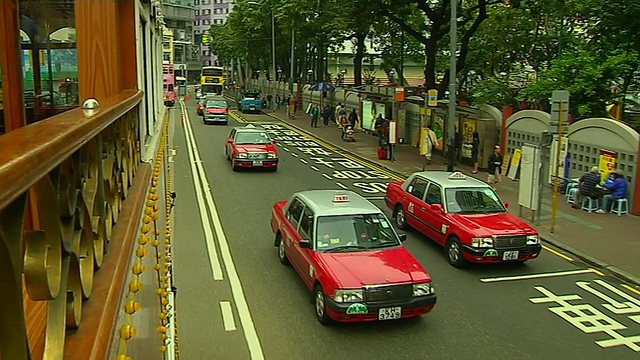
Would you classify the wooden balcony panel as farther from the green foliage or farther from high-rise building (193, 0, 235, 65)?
high-rise building (193, 0, 235, 65)

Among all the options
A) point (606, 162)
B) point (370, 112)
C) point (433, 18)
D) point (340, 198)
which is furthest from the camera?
point (370, 112)

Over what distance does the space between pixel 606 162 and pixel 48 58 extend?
16.6 metres

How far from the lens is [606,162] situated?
59.4 ft

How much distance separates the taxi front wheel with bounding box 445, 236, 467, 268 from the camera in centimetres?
1166

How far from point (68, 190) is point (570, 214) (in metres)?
16.9

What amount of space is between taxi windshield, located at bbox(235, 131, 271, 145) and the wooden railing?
2076 centimetres

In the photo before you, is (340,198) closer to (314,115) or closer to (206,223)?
(206,223)

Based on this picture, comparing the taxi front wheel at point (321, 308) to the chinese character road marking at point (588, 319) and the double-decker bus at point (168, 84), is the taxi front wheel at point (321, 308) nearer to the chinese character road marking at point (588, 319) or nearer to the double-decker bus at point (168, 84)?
the chinese character road marking at point (588, 319)

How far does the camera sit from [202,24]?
137m

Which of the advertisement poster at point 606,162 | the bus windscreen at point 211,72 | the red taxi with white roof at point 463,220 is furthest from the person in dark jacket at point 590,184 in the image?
the bus windscreen at point 211,72

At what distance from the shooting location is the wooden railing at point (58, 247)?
1356 mm

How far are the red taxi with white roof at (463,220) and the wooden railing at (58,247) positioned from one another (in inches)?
357

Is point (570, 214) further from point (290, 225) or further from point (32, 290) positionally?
point (32, 290)

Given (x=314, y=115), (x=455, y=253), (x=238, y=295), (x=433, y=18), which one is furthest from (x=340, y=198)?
(x=314, y=115)
